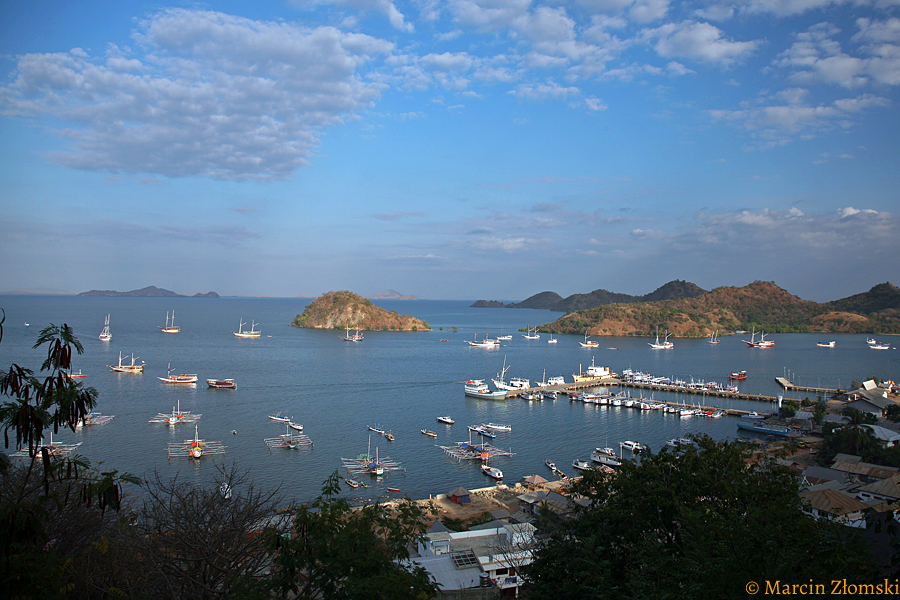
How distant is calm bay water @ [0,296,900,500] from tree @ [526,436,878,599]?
43.9ft

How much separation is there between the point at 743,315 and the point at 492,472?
111m

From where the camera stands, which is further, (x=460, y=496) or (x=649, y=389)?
(x=649, y=389)

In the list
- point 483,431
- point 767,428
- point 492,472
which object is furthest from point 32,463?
point 767,428

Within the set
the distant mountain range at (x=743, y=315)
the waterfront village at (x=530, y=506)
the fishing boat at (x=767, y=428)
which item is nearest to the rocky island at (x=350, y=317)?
the distant mountain range at (x=743, y=315)

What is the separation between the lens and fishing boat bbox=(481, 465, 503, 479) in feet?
73.8

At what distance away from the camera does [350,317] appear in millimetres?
95688

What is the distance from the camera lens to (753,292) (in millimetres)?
122250

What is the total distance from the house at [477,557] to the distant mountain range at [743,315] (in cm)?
8760

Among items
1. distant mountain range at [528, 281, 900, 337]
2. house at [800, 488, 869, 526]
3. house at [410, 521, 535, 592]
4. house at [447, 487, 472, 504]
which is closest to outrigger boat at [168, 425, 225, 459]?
house at [447, 487, 472, 504]

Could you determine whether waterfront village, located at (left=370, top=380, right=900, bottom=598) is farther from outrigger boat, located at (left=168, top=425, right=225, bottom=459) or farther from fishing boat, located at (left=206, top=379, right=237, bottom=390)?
fishing boat, located at (left=206, top=379, right=237, bottom=390)

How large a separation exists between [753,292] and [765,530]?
134854 mm

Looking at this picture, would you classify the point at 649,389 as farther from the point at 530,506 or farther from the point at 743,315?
the point at 743,315

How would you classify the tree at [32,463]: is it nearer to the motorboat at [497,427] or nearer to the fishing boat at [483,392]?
the motorboat at [497,427]

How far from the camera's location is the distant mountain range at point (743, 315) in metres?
98.2
